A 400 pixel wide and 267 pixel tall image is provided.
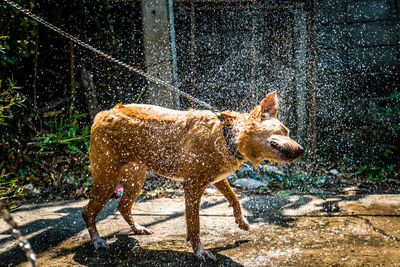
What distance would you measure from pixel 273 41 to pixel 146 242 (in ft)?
18.2

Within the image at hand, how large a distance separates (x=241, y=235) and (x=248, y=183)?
87.7 inches

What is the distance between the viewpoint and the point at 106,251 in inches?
105

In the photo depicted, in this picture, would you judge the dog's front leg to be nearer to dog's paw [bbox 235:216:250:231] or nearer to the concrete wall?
dog's paw [bbox 235:216:250:231]

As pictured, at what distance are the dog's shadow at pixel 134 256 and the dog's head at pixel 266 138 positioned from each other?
836 millimetres

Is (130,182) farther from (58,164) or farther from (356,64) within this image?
(356,64)

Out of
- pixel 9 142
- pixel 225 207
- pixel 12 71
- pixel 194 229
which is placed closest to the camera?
pixel 194 229

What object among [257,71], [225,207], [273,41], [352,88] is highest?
[273,41]

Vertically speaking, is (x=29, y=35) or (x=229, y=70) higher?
(x=29, y=35)

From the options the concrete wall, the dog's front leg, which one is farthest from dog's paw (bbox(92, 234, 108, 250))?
the concrete wall

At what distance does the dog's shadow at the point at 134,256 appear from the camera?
239 centimetres

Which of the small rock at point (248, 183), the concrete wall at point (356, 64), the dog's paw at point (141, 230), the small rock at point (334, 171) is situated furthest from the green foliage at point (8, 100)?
the concrete wall at point (356, 64)

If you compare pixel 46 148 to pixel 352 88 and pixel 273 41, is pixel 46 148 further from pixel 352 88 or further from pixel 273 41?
pixel 352 88

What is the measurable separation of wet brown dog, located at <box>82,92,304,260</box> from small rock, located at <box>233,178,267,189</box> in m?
2.18

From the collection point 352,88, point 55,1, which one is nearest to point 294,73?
point 352,88
